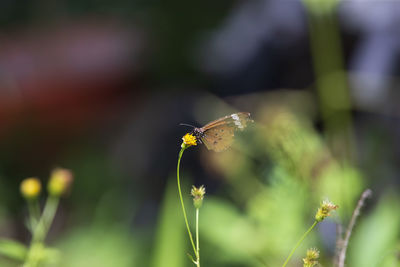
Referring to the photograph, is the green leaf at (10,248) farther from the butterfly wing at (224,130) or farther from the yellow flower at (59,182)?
the butterfly wing at (224,130)

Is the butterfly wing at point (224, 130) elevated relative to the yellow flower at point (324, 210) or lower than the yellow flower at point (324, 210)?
elevated

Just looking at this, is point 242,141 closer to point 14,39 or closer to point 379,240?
point 379,240

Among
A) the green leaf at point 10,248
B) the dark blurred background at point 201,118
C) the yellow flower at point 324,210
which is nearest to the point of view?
the yellow flower at point 324,210

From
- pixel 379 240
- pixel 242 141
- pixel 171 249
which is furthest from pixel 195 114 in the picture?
pixel 379 240

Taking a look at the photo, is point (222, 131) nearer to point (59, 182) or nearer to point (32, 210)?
point (59, 182)

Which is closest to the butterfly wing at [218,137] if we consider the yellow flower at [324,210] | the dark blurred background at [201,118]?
the yellow flower at [324,210]

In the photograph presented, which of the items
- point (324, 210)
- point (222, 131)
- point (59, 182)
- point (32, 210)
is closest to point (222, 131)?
point (222, 131)

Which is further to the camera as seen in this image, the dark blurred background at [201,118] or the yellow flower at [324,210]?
the dark blurred background at [201,118]

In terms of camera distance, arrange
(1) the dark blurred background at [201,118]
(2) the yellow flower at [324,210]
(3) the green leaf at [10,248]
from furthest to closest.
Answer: (1) the dark blurred background at [201,118], (3) the green leaf at [10,248], (2) the yellow flower at [324,210]
